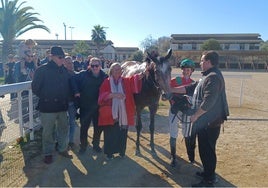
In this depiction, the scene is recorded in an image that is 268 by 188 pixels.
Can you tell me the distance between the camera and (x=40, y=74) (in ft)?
15.0

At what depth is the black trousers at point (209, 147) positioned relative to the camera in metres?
3.99

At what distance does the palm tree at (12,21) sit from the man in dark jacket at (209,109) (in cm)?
2414

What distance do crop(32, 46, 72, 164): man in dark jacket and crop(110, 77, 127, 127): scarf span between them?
2.79 ft

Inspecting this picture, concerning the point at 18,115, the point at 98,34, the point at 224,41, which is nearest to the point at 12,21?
the point at 18,115

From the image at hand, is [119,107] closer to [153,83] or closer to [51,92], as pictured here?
[153,83]

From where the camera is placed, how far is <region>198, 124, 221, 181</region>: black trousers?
399 cm

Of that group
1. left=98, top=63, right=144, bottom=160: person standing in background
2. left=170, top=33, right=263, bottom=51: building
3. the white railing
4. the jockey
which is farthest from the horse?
left=170, top=33, right=263, bottom=51: building

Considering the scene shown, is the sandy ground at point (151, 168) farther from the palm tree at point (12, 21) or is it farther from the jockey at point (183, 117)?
the palm tree at point (12, 21)

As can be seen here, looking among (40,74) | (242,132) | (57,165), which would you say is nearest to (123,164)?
(57,165)

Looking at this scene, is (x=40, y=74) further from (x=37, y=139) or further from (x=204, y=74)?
(x=204, y=74)

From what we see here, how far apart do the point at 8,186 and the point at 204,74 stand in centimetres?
334

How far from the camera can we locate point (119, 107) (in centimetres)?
503

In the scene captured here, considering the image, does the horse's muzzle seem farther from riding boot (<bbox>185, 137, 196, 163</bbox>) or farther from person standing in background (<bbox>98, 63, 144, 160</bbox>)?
riding boot (<bbox>185, 137, 196, 163</bbox>)

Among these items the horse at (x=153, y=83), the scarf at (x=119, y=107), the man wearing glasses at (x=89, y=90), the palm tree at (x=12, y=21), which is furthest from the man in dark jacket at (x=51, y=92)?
the palm tree at (x=12, y=21)
